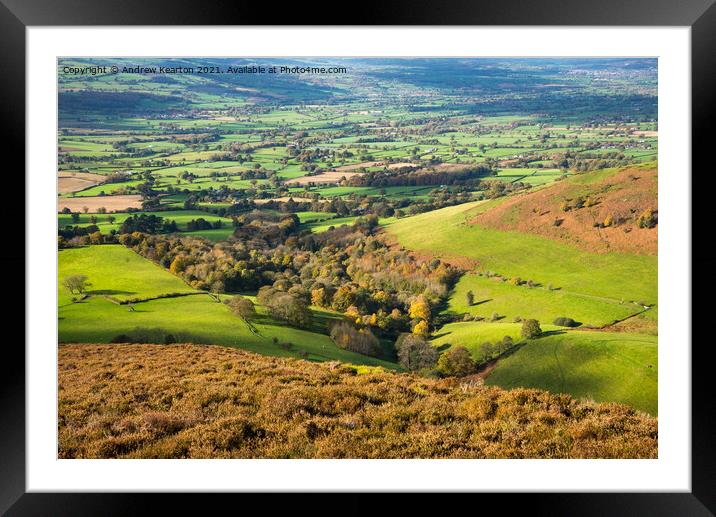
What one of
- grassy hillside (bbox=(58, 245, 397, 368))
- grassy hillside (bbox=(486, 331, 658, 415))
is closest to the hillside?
grassy hillside (bbox=(486, 331, 658, 415))

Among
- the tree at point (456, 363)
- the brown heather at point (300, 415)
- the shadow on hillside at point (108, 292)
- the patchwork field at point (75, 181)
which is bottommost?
the brown heather at point (300, 415)

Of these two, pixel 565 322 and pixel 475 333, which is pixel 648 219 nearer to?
pixel 565 322

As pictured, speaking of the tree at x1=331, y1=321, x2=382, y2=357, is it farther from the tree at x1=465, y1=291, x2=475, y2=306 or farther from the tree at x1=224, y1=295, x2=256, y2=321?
the tree at x1=465, y1=291, x2=475, y2=306

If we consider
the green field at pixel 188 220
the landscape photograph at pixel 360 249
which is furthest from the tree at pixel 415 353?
the green field at pixel 188 220

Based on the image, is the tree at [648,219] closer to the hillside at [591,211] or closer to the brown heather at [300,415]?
the hillside at [591,211]
